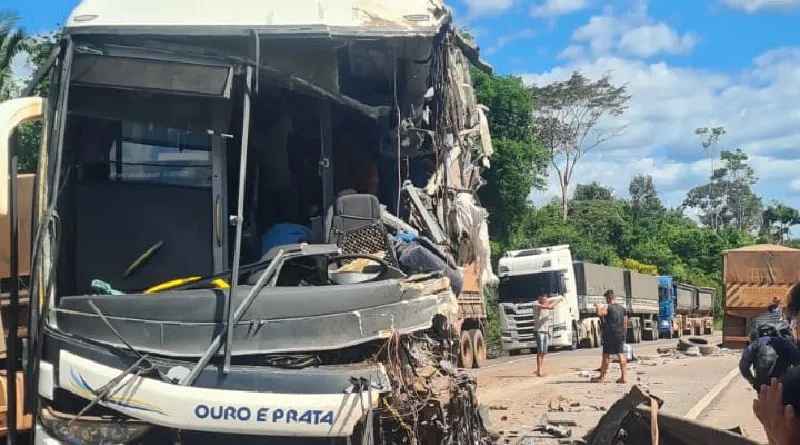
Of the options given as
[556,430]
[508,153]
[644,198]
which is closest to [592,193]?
[644,198]

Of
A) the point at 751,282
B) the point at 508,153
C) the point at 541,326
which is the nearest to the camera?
the point at 541,326

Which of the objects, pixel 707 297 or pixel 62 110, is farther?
pixel 707 297

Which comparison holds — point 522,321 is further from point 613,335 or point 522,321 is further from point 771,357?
point 771,357

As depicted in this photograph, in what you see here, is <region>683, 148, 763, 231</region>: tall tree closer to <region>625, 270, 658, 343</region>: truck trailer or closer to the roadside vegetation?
the roadside vegetation

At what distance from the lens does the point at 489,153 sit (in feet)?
29.1

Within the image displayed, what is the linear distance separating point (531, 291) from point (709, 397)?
43.5 feet

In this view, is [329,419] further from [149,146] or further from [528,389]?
[528,389]

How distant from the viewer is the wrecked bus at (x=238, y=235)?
13.7 feet

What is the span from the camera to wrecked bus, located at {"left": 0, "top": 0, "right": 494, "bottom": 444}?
4.17m

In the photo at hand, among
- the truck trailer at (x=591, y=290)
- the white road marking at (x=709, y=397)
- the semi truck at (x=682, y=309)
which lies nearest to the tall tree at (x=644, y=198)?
the semi truck at (x=682, y=309)

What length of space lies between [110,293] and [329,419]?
1.50 meters

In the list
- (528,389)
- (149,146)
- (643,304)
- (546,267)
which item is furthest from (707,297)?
(149,146)

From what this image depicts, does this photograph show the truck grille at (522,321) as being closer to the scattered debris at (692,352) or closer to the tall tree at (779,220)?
the scattered debris at (692,352)

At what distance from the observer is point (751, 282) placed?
73.4ft
